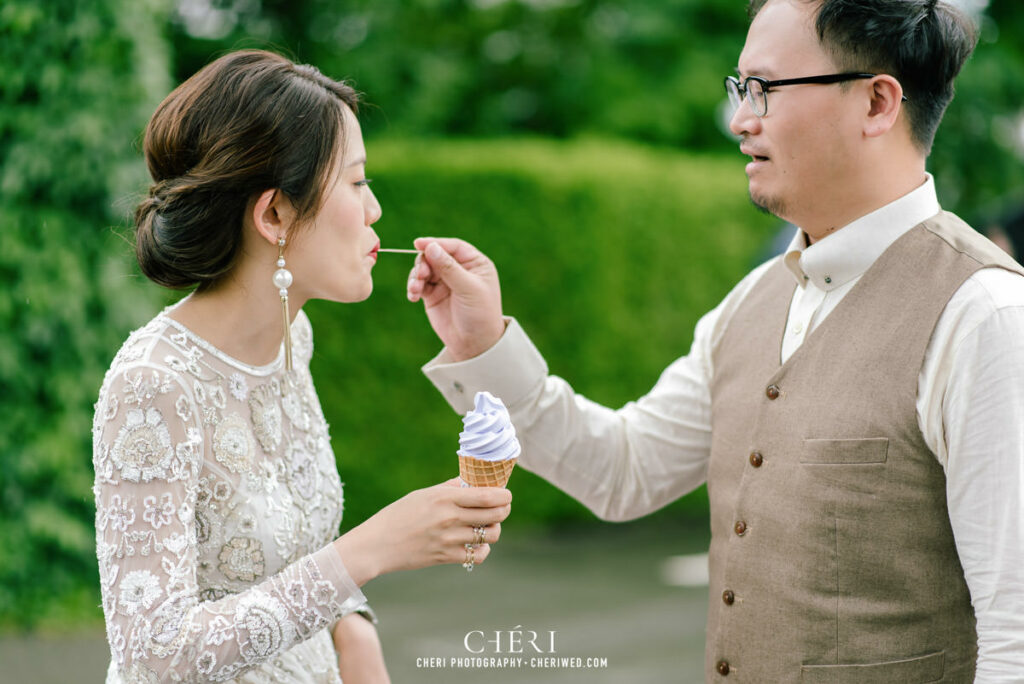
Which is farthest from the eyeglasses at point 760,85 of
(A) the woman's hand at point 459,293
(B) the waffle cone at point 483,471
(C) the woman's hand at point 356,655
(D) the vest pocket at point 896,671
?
(C) the woman's hand at point 356,655

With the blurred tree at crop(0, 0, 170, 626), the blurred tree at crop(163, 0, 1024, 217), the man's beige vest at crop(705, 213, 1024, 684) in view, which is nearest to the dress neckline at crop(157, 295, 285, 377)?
the man's beige vest at crop(705, 213, 1024, 684)

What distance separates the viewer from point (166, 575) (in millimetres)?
1871

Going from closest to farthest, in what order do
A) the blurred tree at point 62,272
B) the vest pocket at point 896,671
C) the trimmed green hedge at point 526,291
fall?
1. the vest pocket at point 896,671
2. the blurred tree at point 62,272
3. the trimmed green hedge at point 526,291

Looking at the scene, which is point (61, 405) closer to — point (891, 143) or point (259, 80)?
point (259, 80)

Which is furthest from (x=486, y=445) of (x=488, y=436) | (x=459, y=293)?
(x=459, y=293)

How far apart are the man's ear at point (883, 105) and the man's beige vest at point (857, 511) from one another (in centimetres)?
23

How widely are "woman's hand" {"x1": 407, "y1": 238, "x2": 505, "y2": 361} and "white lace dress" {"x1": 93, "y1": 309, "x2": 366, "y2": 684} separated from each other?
0.49 meters

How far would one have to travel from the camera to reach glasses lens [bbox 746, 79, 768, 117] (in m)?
2.25

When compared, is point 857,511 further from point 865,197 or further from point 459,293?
point 459,293

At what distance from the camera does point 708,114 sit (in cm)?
1254

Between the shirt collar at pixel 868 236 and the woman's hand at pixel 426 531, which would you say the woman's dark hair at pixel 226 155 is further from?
the shirt collar at pixel 868 236

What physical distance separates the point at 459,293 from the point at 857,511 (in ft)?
3.36

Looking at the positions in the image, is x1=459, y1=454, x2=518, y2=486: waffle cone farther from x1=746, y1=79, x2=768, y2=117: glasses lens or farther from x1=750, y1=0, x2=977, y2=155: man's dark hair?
x1=750, y1=0, x2=977, y2=155: man's dark hair

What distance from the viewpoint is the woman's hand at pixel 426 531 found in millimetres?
1884
